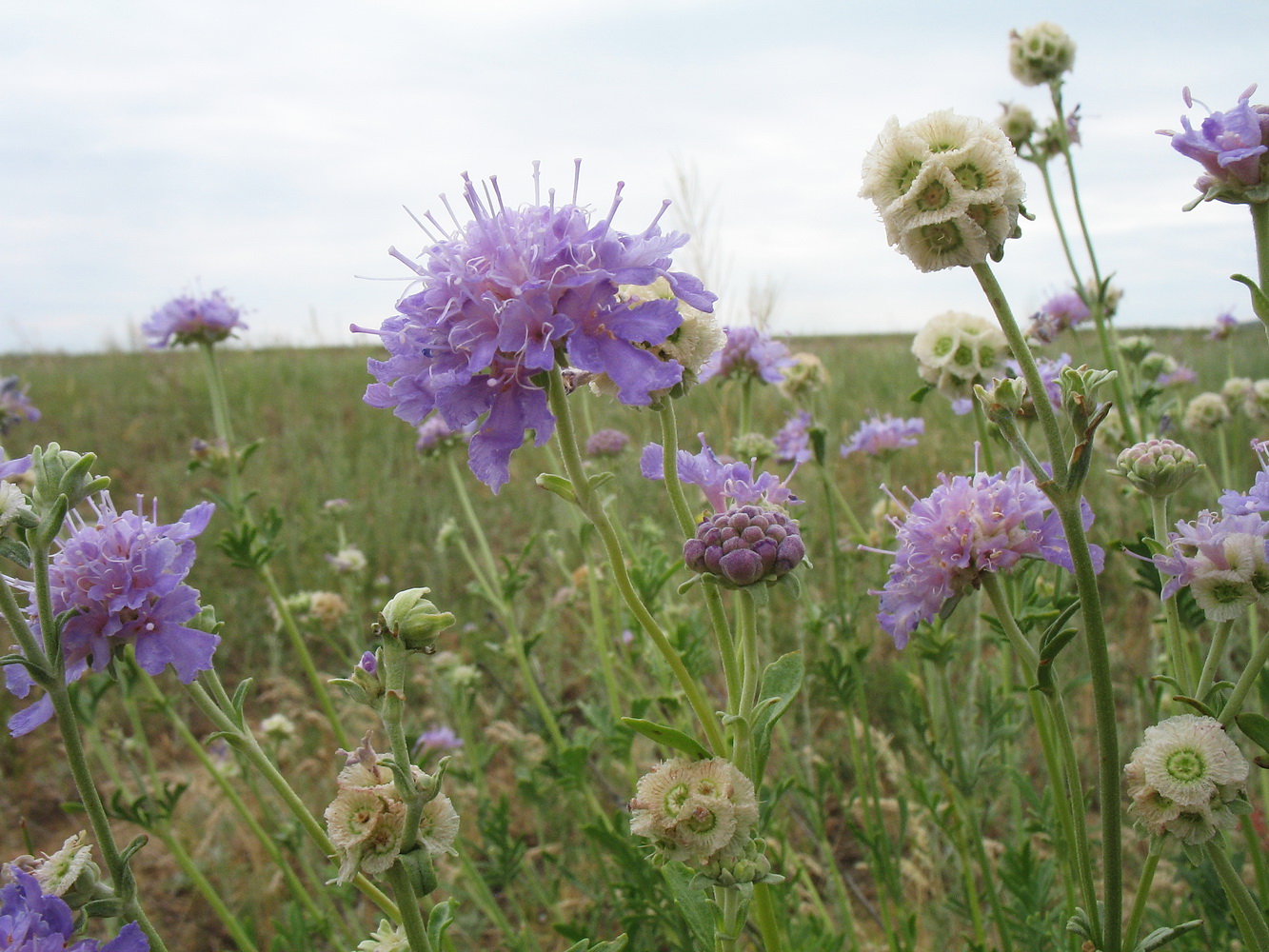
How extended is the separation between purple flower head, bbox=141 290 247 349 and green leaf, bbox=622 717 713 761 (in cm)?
338

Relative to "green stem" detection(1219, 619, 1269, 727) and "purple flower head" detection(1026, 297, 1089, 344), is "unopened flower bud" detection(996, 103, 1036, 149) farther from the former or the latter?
"green stem" detection(1219, 619, 1269, 727)

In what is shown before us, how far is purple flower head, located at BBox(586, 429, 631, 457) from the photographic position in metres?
3.78

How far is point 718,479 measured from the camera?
69.4 inches

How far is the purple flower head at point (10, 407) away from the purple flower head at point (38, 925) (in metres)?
3.94

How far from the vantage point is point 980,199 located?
1385 mm

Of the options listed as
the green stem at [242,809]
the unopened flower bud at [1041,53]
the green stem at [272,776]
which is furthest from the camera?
the unopened flower bud at [1041,53]

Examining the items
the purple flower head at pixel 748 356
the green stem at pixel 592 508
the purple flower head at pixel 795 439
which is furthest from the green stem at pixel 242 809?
the purple flower head at pixel 795 439

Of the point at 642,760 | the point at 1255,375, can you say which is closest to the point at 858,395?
the point at 1255,375

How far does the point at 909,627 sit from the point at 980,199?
2.63 ft

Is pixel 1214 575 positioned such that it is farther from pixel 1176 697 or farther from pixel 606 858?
pixel 606 858

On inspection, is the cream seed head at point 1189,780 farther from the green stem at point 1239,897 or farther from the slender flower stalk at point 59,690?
the slender flower stalk at point 59,690

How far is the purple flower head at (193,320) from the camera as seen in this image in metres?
3.97

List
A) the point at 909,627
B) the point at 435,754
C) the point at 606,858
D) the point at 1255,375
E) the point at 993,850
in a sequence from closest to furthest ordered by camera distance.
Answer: the point at 909,627
the point at 993,850
the point at 606,858
the point at 435,754
the point at 1255,375

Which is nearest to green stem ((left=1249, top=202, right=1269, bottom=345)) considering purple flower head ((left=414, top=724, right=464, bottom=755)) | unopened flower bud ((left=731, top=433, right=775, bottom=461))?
unopened flower bud ((left=731, top=433, right=775, bottom=461))
